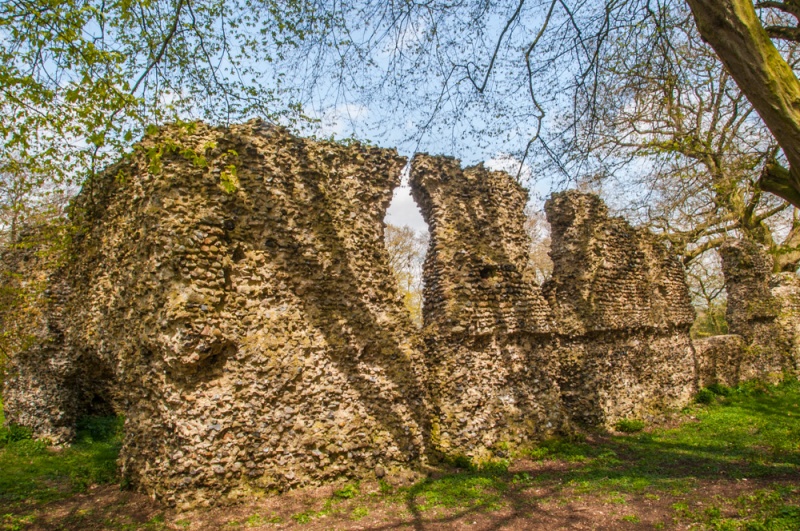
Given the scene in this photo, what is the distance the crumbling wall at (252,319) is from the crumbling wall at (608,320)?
4786mm

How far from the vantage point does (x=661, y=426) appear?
38.7 ft

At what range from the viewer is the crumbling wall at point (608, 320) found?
36.0 ft

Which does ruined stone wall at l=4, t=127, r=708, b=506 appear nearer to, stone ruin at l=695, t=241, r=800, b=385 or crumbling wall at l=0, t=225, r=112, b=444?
crumbling wall at l=0, t=225, r=112, b=444

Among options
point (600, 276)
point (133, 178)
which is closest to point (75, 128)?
point (133, 178)

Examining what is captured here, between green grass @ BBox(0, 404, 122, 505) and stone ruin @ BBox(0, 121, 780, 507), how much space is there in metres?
0.44

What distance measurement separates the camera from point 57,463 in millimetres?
8539

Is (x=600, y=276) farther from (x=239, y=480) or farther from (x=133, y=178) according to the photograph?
(x=133, y=178)

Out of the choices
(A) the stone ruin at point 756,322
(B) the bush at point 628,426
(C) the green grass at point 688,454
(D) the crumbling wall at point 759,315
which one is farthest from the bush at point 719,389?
(B) the bush at point 628,426

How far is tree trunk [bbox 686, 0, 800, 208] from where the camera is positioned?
4.19 meters

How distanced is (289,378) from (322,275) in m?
1.59

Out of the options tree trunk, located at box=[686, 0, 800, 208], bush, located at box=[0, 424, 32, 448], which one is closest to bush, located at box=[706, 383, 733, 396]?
tree trunk, located at box=[686, 0, 800, 208]

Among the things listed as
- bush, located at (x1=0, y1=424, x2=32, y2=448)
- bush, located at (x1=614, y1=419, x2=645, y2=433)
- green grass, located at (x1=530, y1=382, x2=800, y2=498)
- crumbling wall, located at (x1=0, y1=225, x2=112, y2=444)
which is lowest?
green grass, located at (x1=530, y1=382, x2=800, y2=498)

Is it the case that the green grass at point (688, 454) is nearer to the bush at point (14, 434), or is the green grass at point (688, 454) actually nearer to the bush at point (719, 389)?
the bush at point (719, 389)

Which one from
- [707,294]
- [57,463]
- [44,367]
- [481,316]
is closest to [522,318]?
[481,316]
